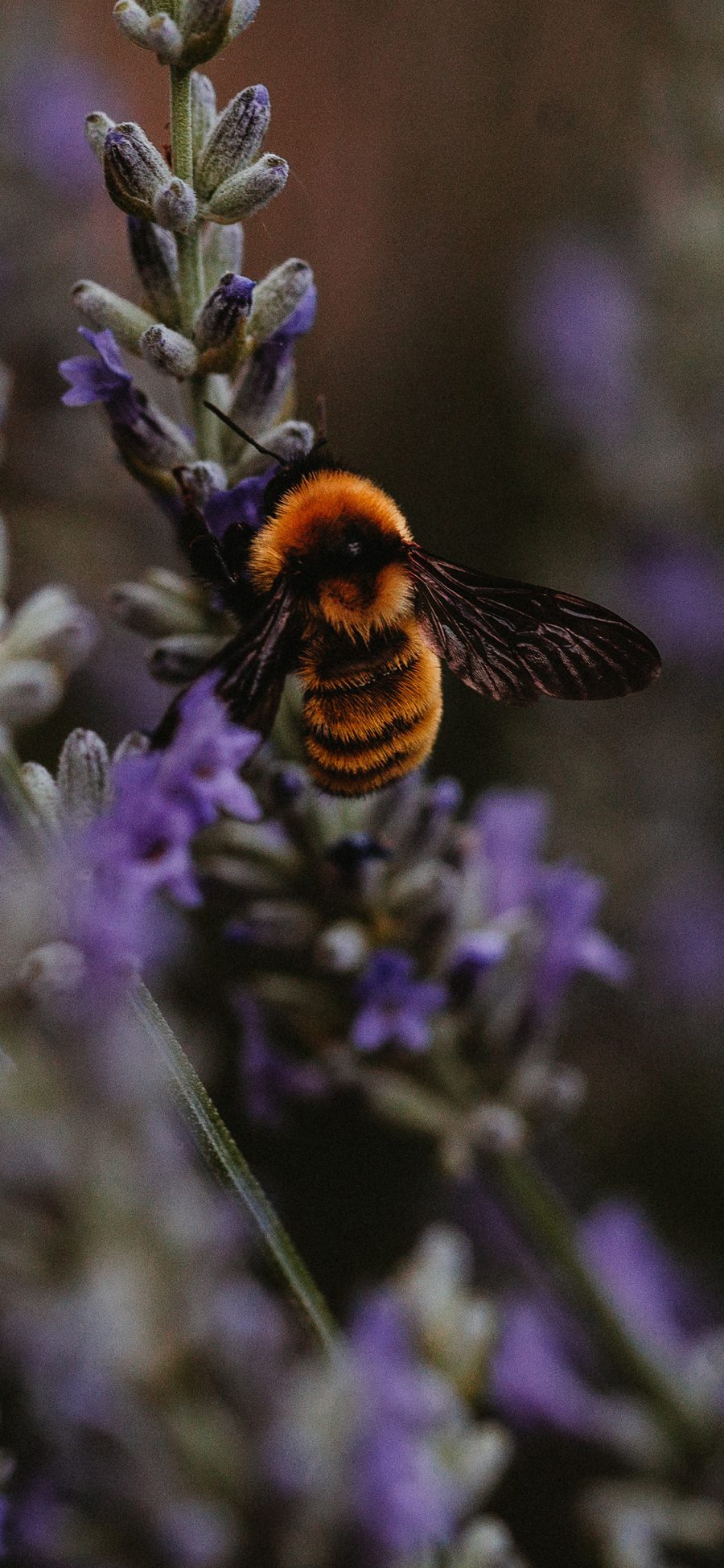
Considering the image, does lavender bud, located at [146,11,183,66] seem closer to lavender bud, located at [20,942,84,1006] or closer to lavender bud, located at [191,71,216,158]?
lavender bud, located at [191,71,216,158]

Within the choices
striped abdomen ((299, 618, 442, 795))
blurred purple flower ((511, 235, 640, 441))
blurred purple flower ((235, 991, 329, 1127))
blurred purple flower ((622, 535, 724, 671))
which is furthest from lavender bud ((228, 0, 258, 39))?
blurred purple flower ((511, 235, 640, 441))

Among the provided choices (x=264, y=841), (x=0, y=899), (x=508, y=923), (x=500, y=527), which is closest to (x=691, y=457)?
(x=500, y=527)

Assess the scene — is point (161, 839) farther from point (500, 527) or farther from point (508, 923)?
point (500, 527)

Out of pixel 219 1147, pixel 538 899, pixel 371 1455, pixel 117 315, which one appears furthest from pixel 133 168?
pixel 371 1455

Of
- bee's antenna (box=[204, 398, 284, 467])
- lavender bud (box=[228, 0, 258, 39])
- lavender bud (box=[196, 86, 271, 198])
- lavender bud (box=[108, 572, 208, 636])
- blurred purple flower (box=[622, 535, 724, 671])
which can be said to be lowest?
lavender bud (box=[108, 572, 208, 636])

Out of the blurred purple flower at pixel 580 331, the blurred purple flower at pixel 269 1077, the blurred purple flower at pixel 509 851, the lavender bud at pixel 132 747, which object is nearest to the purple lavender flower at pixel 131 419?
the lavender bud at pixel 132 747

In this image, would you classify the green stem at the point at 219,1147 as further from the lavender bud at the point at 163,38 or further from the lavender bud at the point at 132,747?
the lavender bud at the point at 163,38
